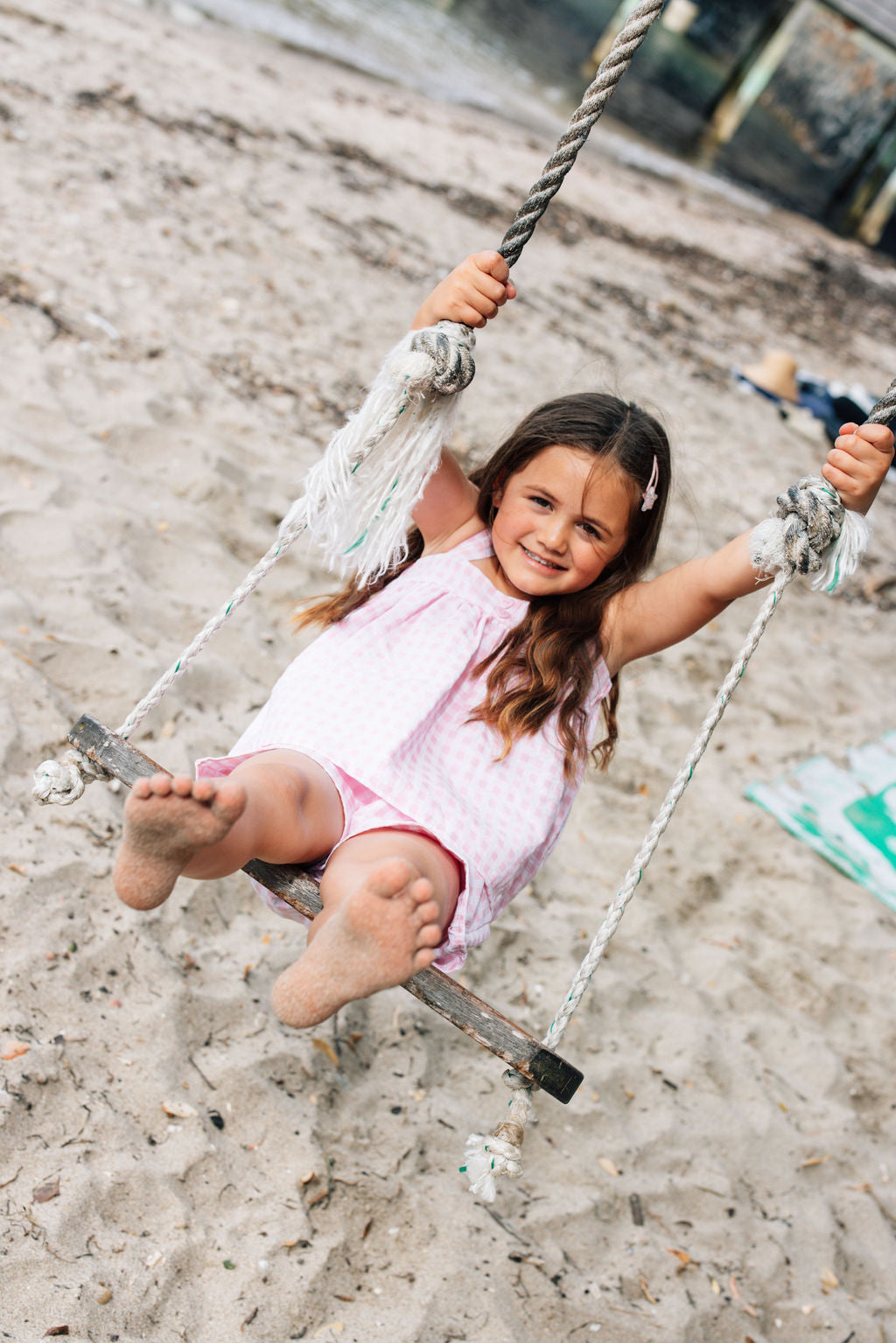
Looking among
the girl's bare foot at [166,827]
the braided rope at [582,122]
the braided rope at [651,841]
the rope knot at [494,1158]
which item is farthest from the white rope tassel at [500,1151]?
the braided rope at [582,122]

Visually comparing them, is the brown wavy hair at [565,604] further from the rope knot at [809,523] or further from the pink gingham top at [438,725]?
the rope knot at [809,523]

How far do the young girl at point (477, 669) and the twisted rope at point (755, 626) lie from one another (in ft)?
0.21

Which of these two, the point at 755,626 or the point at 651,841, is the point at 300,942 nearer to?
the point at 651,841

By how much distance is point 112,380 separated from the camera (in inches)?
135

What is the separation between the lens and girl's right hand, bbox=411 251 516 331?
181 centimetres

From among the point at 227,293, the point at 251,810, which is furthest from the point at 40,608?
the point at 227,293

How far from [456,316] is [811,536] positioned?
28.4 inches

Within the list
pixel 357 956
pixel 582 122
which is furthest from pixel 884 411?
pixel 357 956

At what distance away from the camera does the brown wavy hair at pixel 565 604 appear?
1892 mm

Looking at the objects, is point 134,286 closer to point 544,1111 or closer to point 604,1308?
point 544,1111

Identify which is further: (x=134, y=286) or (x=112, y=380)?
(x=134, y=286)

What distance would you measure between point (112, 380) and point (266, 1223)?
8.73 feet

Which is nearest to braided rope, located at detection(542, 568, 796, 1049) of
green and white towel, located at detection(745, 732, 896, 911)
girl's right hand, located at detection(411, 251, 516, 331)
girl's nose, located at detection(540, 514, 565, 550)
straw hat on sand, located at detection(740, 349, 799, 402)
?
girl's nose, located at detection(540, 514, 565, 550)

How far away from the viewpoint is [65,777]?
156 cm
